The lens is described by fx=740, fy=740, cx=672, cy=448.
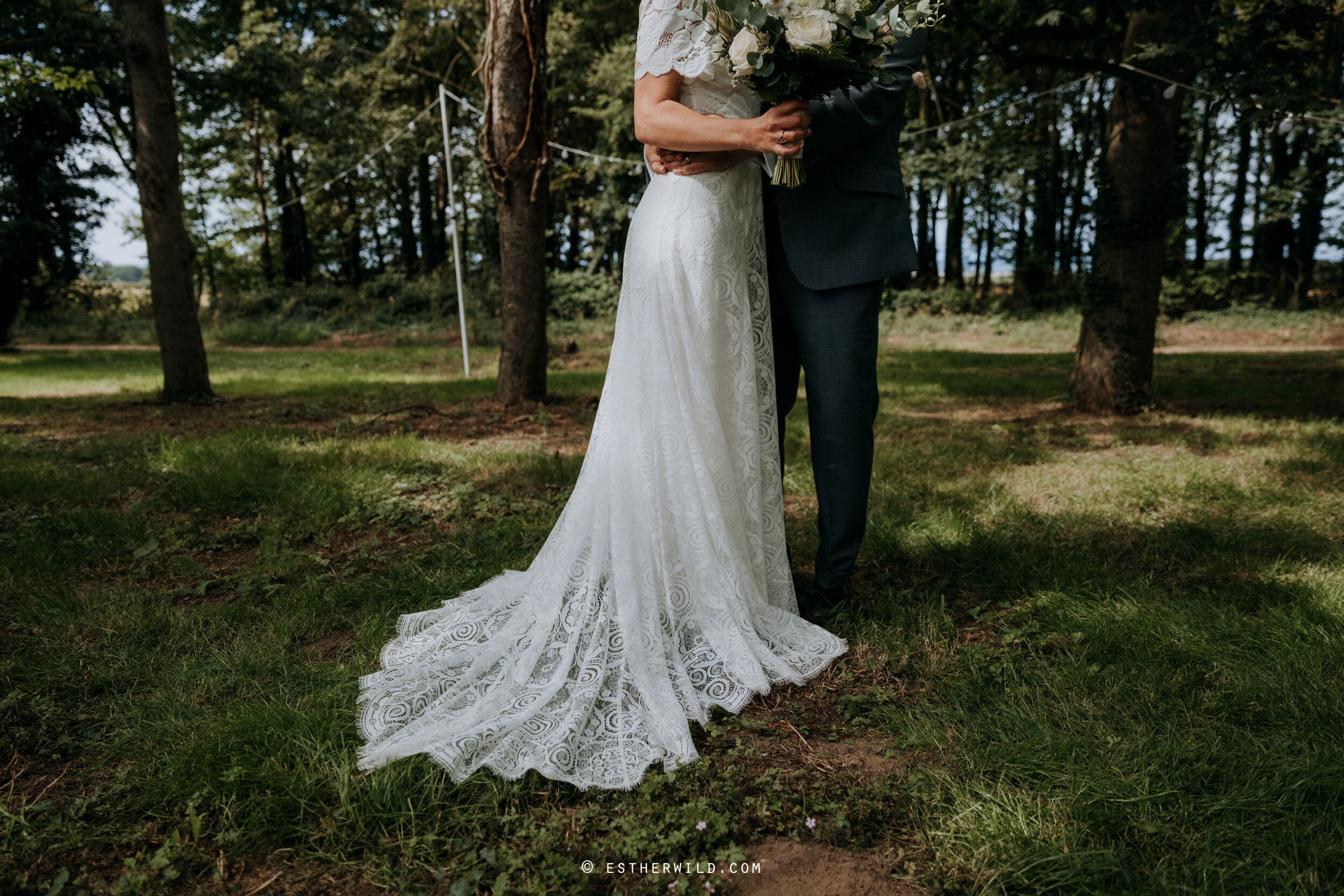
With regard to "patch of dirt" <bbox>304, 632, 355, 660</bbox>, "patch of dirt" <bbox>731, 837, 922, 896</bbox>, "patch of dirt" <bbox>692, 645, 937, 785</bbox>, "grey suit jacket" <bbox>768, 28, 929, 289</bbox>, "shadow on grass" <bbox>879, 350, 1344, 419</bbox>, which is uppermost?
"grey suit jacket" <bbox>768, 28, 929, 289</bbox>

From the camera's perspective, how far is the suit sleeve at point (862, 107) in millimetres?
2092

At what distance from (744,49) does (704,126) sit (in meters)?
0.26

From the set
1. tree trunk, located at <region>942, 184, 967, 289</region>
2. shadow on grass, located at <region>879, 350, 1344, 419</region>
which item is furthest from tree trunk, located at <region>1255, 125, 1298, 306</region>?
tree trunk, located at <region>942, 184, 967, 289</region>

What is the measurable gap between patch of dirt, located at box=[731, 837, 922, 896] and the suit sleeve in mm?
1802

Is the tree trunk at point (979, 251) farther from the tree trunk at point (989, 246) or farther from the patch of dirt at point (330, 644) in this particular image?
the patch of dirt at point (330, 644)

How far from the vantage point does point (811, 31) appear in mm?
1810

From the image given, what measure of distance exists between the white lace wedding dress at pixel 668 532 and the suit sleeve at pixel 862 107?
11.0 inches

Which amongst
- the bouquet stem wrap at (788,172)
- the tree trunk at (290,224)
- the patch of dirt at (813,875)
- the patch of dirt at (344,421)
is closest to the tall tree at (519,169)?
the patch of dirt at (344,421)

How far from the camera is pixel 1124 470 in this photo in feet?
14.1

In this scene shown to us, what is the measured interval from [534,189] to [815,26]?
4.61 meters

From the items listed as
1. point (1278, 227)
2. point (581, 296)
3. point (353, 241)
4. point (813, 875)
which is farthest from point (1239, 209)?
point (353, 241)

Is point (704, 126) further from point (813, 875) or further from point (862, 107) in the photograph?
point (813, 875)

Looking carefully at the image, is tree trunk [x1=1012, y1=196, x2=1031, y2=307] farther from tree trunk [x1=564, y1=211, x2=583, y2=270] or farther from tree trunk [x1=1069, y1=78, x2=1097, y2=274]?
tree trunk [x1=564, y1=211, x2=583, y2=270]

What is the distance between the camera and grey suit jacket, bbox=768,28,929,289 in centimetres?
229
